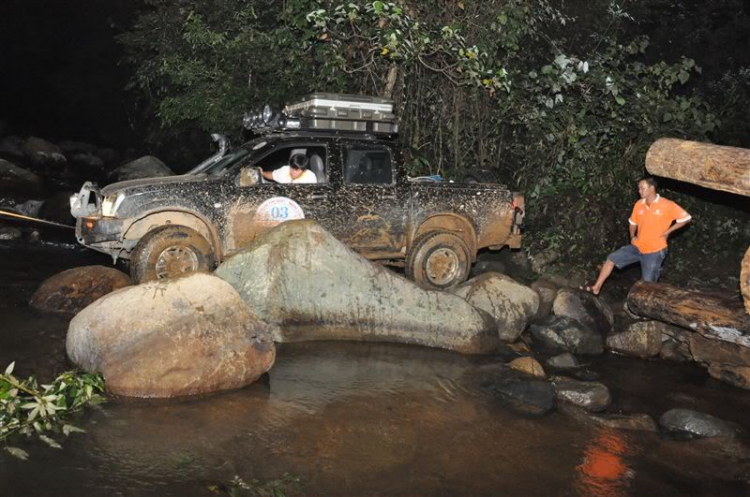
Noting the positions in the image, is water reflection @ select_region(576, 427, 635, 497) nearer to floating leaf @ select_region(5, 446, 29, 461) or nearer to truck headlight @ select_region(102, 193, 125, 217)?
floating leaf @ select_region(5, 446, 29, 461)

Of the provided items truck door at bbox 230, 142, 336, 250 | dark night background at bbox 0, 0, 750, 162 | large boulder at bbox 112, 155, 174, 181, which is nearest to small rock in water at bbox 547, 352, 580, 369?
truck door at bbox 230, 142, 336, 250

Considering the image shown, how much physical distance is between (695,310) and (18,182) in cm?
1313

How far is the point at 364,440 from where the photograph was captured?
564 centimetres

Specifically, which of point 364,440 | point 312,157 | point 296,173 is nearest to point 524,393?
point 364,440

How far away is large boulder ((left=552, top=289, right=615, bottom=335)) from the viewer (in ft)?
30.3

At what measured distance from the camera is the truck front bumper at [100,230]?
25.8 feet

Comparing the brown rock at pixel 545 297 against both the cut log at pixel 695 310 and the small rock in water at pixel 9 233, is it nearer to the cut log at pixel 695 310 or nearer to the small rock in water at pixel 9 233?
the cut log at pixel 695 310

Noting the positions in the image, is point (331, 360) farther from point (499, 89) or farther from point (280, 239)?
point (499, 89)

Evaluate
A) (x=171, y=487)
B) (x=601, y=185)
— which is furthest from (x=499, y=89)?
(x=171, y=487)

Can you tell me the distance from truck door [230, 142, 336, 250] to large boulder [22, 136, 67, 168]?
1192 centimetres

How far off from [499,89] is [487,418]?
679 centimetres

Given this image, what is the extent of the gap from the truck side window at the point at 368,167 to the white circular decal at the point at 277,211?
0.80 meters

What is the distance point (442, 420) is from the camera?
6223mm

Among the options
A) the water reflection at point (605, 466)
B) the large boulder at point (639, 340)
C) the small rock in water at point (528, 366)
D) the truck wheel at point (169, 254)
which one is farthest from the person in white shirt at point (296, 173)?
the water reflection at point (605, 466)
